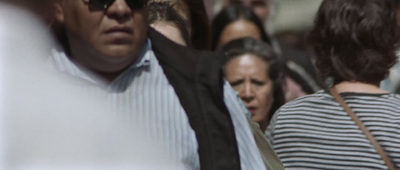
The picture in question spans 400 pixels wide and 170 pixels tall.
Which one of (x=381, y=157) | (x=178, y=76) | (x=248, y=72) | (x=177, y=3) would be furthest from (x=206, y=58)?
(x=248, y=72)

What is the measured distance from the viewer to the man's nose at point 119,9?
3064mm

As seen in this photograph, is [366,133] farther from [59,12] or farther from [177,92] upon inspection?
[59,12]

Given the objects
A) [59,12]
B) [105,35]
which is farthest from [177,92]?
[59,12]

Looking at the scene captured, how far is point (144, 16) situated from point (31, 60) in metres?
1.27

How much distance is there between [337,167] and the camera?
156 inches

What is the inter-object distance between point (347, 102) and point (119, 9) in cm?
124

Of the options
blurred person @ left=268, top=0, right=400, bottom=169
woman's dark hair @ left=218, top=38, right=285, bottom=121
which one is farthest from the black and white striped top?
woman's dark hair @ left=218, top=38, right=285, bottom=121

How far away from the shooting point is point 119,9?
307 cm

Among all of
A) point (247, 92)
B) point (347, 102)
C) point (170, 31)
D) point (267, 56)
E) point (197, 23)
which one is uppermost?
point (170, 31)

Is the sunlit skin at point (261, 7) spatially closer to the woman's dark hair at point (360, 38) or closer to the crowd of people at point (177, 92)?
the crowd of people at point (177, 92)

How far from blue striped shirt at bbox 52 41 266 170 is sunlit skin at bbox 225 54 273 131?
2225 millimetres

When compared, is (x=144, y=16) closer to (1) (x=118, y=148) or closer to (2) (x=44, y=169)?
(1) (x=118, y=148)

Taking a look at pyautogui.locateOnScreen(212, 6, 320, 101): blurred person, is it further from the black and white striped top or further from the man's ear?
the man's ear

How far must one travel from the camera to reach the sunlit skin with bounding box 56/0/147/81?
3.06 m
